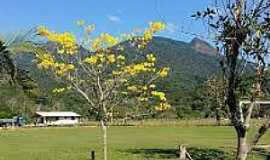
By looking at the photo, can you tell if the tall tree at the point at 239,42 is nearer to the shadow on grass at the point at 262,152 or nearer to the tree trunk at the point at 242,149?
the tree trunk at the point at 242,149

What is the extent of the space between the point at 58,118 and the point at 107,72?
115572 mm

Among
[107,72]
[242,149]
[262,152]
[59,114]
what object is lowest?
[262,152]

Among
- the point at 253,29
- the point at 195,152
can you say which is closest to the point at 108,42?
the point at 253,29

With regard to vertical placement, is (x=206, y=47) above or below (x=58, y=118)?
below

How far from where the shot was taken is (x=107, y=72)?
51.1ft

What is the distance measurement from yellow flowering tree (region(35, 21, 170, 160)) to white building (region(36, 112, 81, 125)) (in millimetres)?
108866

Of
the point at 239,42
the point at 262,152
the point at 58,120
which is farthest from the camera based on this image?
the point at 58,120

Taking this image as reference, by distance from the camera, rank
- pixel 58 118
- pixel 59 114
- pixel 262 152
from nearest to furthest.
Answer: pixel 262 152 → pixel 59 114 → pixel 58 118

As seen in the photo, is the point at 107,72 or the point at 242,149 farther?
the point at 107,72

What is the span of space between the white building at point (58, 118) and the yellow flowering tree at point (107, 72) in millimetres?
108866

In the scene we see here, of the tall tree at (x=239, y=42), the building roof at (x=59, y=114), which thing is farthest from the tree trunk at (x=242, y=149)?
the building roof at (x=59, y=114)

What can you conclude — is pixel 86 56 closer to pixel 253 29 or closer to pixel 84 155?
pixel 253 29

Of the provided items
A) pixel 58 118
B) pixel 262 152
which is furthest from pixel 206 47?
pixel 58 118

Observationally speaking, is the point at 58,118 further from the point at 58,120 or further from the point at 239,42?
the point at 239,42
